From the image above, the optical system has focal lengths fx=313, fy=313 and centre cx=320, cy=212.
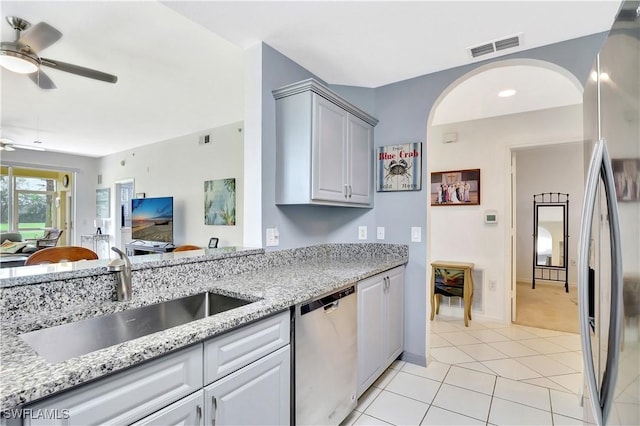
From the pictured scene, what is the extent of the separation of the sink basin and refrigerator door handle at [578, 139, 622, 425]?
1321mm

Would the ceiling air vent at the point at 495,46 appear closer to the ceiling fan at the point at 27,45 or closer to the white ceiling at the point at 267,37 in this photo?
the white ceiling at the point at 267,37

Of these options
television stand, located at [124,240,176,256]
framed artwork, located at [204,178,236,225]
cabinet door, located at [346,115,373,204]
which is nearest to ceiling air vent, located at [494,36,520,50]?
cabinet door, located at [346,115,373,204]

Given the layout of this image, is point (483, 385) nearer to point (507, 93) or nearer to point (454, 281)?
point (454, 281)

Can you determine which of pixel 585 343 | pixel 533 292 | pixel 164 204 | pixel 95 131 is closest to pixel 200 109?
pixel 164 204

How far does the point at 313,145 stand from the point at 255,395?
1.54 m

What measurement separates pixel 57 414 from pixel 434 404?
2116 mm

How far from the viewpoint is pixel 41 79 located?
2875 mm

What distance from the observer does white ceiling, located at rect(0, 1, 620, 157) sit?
190 cm

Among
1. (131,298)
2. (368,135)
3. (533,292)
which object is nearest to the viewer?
(131,298)

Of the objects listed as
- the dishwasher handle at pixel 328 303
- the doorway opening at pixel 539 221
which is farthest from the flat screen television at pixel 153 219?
the doorway opening at pixel 539 221

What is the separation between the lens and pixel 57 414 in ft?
2.46

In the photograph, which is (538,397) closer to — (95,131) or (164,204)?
(164,204)

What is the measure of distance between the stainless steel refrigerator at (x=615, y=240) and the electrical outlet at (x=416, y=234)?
5.18 feet

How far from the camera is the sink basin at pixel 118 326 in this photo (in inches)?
43.8
